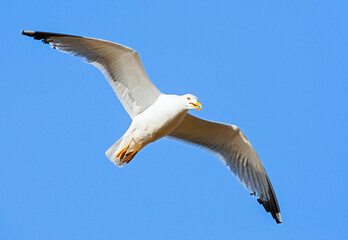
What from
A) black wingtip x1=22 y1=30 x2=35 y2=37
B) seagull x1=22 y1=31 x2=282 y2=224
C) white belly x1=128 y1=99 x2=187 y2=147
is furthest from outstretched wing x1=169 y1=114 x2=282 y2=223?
black wingtip x1=22 y1=30 x2=35 y2=37

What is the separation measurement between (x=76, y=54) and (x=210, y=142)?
2621 mm

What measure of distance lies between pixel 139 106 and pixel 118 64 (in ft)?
2.28

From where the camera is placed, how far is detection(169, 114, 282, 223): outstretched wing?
9.08 m

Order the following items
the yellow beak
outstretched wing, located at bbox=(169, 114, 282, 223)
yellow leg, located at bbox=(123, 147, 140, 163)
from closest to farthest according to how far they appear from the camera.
A: the yellow beak < yellow leg, located at bbox=(123, 147, 140, 163) < outstretched wing, located at bbox=(169, 114, 282, 223)

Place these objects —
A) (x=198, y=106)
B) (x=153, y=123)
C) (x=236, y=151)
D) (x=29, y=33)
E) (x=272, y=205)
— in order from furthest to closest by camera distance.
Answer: (x=272, y=205) → (x=236, y=151) → (x=29, y=33) → (x=153, y=123) → (x=198, y=106)

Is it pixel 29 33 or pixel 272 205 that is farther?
pixel 272 205

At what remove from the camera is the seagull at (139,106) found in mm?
8094

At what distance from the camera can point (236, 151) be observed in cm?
935

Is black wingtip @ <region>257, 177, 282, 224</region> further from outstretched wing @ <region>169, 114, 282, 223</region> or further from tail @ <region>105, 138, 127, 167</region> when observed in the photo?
tail @ <region>105, 138, 127, 167</region>

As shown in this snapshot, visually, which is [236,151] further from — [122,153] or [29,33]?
[29,33]

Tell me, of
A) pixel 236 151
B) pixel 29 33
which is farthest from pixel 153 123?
pixel 29 33

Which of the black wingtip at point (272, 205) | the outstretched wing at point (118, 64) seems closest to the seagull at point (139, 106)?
the outstretched wing at point (118, 64)

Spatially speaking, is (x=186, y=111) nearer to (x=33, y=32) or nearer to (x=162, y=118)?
(x=162, y=118)

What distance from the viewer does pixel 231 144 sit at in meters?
9.28
